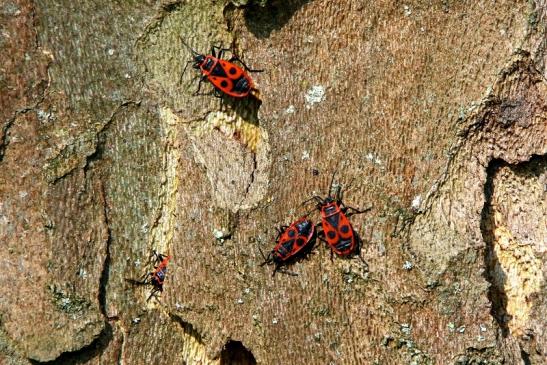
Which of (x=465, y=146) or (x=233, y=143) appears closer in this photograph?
(x=465, y=146)

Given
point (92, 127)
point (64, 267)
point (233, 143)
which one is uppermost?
point (233, 143)

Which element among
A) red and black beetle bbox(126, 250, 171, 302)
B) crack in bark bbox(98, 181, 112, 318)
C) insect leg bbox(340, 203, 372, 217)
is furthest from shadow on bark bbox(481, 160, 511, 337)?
crack in bark bbox(98, 181, 112, 318)

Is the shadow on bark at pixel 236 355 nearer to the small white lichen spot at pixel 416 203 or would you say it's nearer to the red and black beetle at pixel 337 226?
the red and black beetle at pixel 337 226

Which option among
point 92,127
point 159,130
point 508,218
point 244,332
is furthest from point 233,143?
point 508,218

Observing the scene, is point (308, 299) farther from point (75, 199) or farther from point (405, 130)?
point (75, 199)

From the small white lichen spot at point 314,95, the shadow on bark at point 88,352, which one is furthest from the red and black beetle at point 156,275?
the small white lichen spot at point 314,95

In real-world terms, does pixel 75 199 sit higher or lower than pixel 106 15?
lower

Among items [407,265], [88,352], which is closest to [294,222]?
[407,265]
